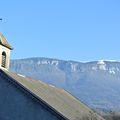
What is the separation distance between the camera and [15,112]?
163 ft

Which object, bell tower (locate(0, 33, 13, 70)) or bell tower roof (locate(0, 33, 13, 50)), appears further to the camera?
bell tower (locate(0, 33, 13, 70))

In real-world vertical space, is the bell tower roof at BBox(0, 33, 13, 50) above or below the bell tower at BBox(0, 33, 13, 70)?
above

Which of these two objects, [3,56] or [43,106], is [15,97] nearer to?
[43,106]

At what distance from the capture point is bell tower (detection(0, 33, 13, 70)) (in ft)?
182

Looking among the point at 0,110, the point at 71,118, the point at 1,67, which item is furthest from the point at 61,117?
the point at 1,67

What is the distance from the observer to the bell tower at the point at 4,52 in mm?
55406

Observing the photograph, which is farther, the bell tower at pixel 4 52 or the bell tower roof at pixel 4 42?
the bell tower at pixel 4 52

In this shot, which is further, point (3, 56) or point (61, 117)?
point (3, 56)

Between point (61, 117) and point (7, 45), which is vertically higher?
point (7, 45)

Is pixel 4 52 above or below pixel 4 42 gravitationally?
below

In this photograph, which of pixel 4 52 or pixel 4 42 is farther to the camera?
pixel 4 52

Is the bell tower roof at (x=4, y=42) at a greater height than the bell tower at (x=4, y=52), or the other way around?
the bell tower roof at (x=4, y=42)

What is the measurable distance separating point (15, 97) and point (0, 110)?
183 cm

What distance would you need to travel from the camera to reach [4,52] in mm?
56219
